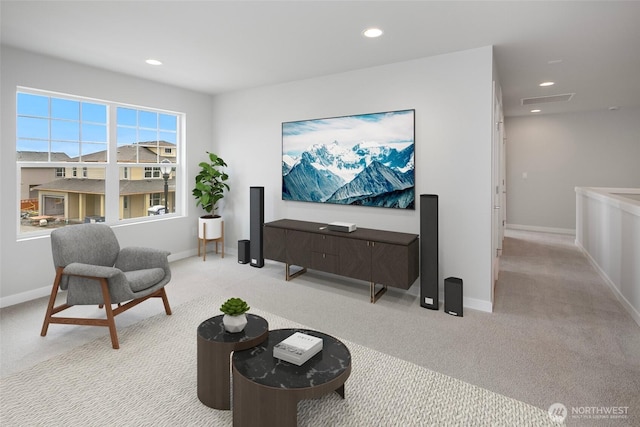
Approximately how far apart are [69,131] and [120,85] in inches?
34.2

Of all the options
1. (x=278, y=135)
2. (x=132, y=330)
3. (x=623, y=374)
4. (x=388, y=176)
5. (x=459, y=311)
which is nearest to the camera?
(x=623, y=374)

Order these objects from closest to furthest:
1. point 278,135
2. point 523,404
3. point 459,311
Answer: point 523,404 < point 459,311 < point 278,135

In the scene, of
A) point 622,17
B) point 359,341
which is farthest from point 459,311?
point 622,17

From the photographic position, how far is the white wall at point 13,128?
348cm

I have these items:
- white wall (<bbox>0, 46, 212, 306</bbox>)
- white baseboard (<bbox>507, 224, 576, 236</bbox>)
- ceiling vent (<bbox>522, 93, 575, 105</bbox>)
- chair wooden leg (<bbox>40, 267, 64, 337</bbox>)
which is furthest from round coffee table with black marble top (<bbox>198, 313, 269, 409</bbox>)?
white baseboard (<bbox>507, 224, 576, 236</bbox>)

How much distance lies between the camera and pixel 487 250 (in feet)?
11.3

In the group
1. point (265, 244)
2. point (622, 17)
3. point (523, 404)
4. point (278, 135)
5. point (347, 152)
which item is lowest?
point (523, 404)

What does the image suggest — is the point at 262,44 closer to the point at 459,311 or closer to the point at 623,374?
the point at 459,311

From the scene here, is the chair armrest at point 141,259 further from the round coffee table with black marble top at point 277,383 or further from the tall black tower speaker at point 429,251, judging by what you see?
the tall black tower speaker at point 429,251

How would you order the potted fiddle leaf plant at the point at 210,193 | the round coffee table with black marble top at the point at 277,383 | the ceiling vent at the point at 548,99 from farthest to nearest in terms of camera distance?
the ceiling vent at the point at 548,99 < the potted fiddle leaf plant at the point at 210,193 < the round coffee table with black marble top at the point at 277,383

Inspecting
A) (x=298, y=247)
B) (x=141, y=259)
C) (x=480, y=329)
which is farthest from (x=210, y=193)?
(x=480, y=329)

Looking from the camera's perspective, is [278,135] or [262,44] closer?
[262,44]

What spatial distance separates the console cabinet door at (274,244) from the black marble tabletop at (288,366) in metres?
2.30

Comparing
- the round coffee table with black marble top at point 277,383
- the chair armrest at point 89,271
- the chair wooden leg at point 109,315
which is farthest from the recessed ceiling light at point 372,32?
the chair wooden leg at point 109,315
